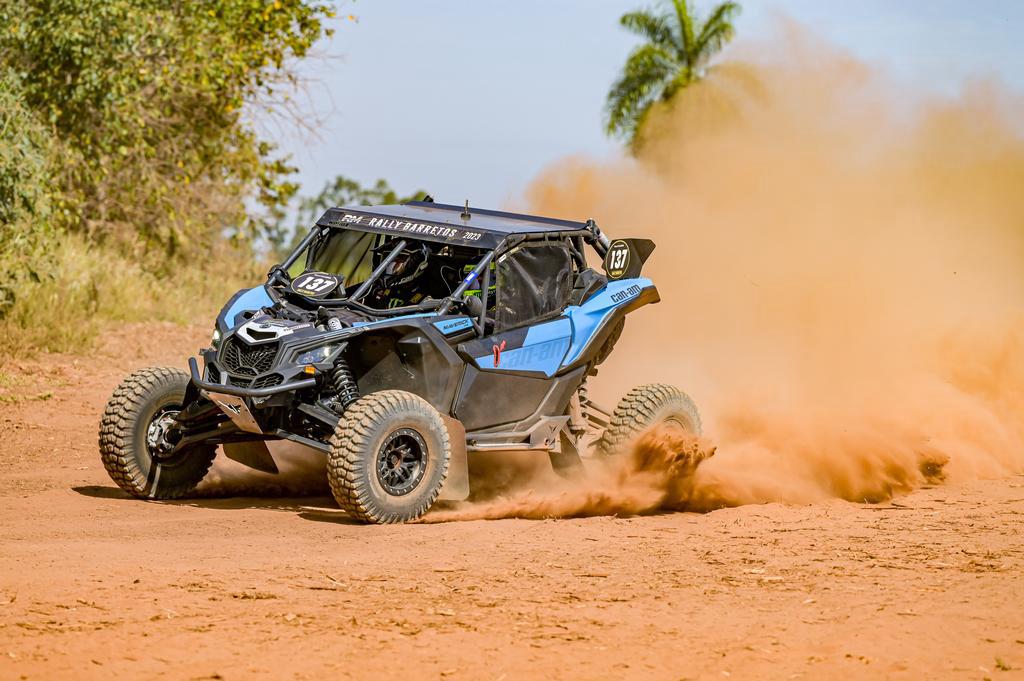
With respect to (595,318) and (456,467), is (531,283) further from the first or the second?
(456,467)

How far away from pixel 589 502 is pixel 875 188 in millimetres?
11821

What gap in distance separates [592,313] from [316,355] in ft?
7.97

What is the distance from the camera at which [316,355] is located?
30.8ft

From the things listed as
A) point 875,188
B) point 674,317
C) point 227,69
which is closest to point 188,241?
point 227,69

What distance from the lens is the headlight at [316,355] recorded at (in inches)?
367

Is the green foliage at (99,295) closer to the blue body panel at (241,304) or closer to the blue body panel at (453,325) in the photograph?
the blue body panel at (241,304)

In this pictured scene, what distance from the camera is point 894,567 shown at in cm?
814

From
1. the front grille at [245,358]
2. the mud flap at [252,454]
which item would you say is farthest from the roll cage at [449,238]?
the mud flap at [252,454]

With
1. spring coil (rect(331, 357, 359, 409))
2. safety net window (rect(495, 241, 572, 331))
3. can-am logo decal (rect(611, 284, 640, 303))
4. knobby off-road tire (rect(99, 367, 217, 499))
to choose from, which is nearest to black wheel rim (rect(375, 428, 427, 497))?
spring coil (rect(331, 357, 359, 409))

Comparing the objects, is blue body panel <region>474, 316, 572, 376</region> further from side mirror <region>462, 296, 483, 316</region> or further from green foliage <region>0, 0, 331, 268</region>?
green foliage <region>0, 0, 331, 268</region>

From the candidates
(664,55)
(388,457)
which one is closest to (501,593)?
(388,457)

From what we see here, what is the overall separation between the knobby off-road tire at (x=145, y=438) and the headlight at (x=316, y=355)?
1.27m

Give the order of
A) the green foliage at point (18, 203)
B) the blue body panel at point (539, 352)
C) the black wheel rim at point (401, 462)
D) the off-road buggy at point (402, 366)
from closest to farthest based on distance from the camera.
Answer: the black wheel rim at point (401, 462), the off-road buggy at point (402, 366), the blue body panel at point (539, 352), the green foliage at point (18, 203)

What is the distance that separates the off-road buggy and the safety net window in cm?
1
